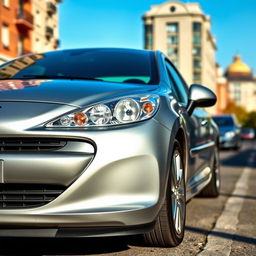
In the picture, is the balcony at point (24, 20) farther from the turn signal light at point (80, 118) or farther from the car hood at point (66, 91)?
the turn signal light at point (80, 118)

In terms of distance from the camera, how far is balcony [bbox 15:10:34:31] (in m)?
32.9

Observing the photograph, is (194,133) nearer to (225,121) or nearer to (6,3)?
(225,121)

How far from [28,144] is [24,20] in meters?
31.4

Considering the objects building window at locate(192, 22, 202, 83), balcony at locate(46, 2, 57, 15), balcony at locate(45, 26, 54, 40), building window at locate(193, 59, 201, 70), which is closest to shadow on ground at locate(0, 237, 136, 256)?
balcony at locate(45, 26, 54, 40)

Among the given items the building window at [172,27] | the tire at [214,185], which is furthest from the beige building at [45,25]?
the building window at [172,27]

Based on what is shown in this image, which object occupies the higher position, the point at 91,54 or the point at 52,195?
the point at 91,54

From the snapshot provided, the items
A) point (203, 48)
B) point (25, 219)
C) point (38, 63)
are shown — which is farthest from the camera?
point (203, 48)

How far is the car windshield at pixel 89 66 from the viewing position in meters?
4.13

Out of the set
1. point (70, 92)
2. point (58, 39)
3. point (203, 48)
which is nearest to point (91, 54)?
point (70, 92)

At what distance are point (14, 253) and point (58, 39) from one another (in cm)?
4147

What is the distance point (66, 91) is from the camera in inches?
130

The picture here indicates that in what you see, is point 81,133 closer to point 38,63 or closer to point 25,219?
point 25,219

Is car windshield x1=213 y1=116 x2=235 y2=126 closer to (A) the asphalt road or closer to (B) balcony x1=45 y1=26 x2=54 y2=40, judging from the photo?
(A) the asphalt road

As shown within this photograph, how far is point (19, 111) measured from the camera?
9.95ft
